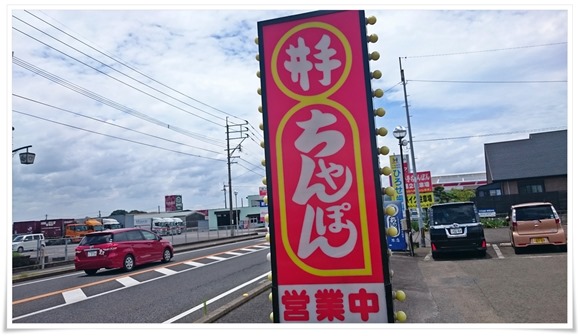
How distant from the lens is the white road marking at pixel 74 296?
8.99 m

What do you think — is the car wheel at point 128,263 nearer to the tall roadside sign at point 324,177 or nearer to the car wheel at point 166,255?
the car wheel at point 166,255

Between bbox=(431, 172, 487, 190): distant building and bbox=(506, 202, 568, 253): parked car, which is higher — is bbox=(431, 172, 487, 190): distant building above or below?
→ above

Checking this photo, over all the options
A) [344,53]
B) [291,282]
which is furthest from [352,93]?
[291,282]

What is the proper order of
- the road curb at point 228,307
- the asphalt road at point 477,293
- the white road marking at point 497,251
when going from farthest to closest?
the white road marking at point 497,251 < the road curb at point 228,307 < the asphalt road at point 477,293

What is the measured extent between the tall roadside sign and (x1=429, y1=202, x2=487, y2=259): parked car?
10030 mm

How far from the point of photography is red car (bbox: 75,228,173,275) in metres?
13.2

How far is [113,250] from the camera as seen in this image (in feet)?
43.3

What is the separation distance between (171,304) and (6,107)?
5.28 metres

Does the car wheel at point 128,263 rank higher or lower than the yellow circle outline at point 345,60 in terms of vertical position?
lower

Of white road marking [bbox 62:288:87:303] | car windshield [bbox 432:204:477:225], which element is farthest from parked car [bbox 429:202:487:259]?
white road marking [bbox 62:288:87:303]

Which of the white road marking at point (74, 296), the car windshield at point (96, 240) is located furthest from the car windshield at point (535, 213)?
the car windshield at point (96, 240)

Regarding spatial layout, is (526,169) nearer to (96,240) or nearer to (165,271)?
Result: (165,271)

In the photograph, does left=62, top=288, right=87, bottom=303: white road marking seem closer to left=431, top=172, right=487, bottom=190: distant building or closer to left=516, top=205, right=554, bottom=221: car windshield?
left=516, top=205, right=554, bottom=221: car windshield

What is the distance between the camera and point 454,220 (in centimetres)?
1220
